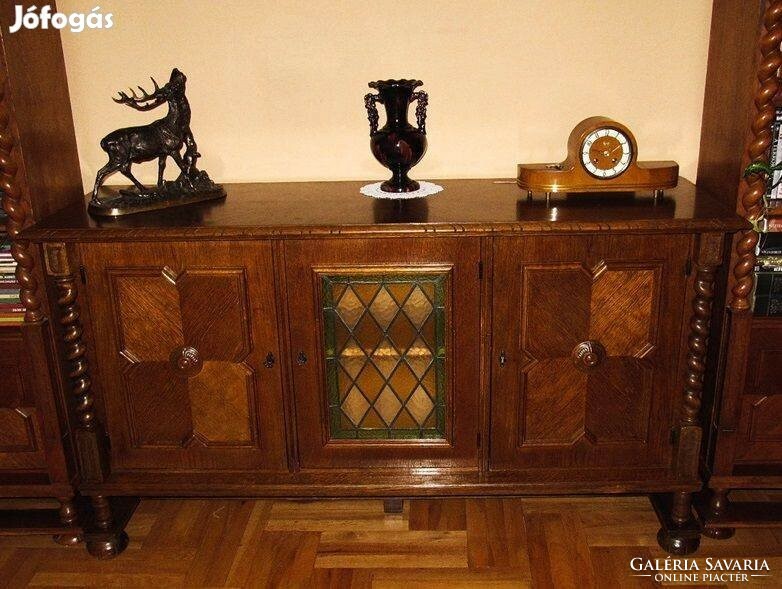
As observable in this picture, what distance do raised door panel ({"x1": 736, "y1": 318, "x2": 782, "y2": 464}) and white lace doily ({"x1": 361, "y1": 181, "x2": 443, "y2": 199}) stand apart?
0.96 m

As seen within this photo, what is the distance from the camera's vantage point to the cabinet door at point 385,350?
1.86 metres

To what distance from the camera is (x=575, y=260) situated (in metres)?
1.85

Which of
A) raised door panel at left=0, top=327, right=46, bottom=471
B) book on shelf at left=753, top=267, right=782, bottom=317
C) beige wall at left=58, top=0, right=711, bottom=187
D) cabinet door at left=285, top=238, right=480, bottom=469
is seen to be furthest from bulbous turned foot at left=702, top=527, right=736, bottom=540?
raised door panel at left=0, top=327, right=46, bottom=471

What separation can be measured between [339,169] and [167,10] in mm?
684

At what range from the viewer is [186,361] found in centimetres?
196

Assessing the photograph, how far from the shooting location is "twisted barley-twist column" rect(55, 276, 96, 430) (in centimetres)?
192

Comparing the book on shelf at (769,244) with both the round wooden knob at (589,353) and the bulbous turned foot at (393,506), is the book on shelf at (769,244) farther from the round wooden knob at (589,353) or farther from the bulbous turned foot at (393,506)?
the bulbous turned foot at (393,506)

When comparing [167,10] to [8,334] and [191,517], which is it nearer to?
[8,334]

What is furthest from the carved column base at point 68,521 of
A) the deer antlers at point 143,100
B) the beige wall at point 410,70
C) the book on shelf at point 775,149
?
the book on shelf at point 775,149

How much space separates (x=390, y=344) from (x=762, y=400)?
1036 mm

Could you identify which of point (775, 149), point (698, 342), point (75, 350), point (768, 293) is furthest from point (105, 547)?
point (775, 149)

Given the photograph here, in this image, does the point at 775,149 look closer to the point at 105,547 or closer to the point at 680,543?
the point at 680,543

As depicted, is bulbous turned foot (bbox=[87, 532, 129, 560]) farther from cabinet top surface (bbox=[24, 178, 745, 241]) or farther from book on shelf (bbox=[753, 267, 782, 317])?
book on shelf (bbox=[753, 267, 782, 317])

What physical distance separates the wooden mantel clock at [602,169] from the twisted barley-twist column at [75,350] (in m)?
1.26
